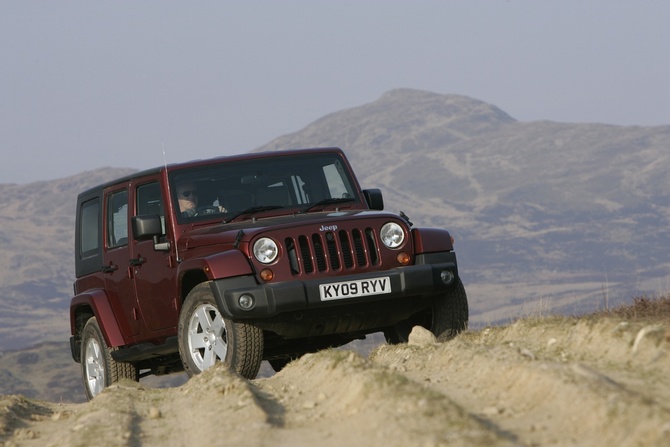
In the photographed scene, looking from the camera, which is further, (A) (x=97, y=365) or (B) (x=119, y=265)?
(A) (x=97, y=365)

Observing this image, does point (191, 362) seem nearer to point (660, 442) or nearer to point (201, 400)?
point (201, 400)

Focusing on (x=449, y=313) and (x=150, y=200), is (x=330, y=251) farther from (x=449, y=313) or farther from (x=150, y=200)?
(x=150, y=200)

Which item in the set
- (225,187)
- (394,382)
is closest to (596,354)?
(394,382)

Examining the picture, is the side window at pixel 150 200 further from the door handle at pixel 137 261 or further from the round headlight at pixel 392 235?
the round headlight at pixel 392 235

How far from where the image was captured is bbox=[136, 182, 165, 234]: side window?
1003cm

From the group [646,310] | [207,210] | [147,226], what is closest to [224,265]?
[147,226]

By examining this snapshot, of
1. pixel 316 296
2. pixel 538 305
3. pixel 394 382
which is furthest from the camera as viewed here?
pixel 538 305

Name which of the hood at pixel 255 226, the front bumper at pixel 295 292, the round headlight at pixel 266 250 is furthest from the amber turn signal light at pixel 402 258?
the round headlight at pixel 266 250

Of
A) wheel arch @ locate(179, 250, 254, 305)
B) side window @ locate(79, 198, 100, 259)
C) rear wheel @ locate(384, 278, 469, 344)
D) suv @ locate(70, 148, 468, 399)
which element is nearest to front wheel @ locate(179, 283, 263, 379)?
suv @ locate(70, 148, 468, 399)

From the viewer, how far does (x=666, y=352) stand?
6.27 m

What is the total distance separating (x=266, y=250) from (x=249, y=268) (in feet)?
0.62

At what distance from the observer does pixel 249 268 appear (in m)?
8.56

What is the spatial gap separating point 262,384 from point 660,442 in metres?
3.75

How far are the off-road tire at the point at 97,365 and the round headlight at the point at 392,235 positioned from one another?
122 inches
